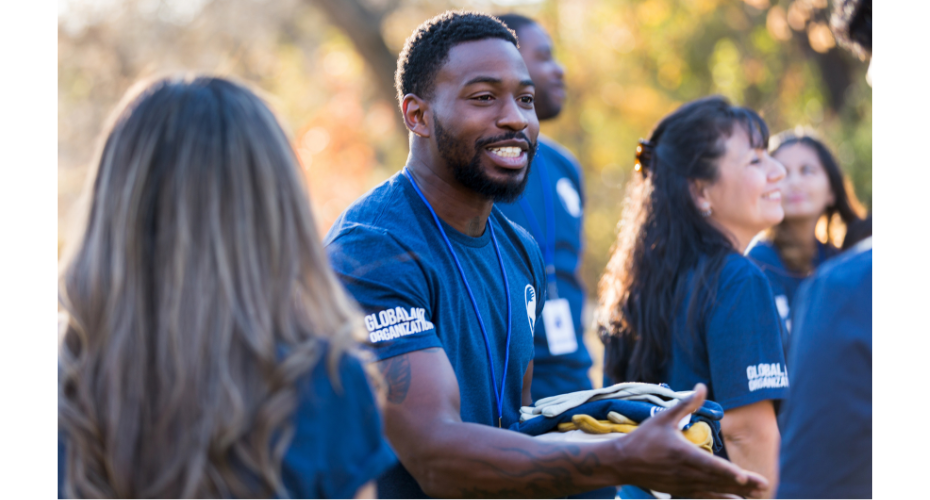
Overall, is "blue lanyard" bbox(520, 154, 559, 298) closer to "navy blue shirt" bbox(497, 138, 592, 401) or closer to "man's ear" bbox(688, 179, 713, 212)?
"navy blue shirt" bbox(497, 138, 592, 401)

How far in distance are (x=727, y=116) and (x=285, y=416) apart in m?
2.70

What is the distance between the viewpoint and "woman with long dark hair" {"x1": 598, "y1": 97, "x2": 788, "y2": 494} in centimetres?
300

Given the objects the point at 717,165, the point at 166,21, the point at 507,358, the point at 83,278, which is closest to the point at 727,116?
the point at 717,165

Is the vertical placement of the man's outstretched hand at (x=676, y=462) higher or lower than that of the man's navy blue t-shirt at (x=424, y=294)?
lower

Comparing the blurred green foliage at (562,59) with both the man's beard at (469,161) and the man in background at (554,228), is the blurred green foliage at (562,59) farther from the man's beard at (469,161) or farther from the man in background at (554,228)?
the man's beard at (469,161)

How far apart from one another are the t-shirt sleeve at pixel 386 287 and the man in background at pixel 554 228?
1.59 meters

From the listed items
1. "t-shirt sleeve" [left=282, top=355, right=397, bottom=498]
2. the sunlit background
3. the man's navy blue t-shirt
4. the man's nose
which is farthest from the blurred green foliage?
"t-shirt sleeve" [left=282, top=355, right=397, bottom=498]

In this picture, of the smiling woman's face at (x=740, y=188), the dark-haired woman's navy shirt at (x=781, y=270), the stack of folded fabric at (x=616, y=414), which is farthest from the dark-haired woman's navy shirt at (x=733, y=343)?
the dark-haired woman's navy shirt at (x=781, y=270)

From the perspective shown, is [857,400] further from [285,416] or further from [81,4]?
[81,4]

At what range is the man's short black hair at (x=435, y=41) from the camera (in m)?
2.78

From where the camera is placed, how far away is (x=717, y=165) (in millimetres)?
3471

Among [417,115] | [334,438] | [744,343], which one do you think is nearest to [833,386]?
[334,438]

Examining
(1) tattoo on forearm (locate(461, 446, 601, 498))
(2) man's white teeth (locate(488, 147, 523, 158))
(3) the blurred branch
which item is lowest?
(1) tattoo on forearm (locate(461, 446, 601, 498))

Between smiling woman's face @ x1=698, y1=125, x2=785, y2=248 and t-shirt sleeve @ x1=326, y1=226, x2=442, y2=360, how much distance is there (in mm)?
1635
